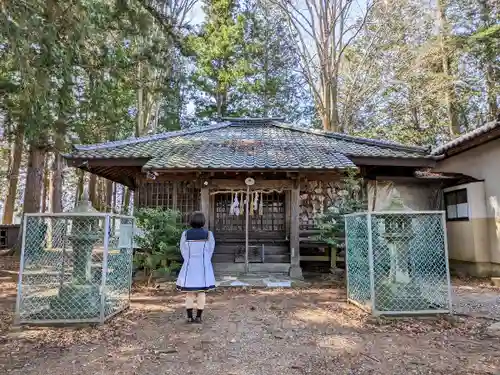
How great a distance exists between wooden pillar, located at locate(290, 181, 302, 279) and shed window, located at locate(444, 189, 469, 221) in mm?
4057

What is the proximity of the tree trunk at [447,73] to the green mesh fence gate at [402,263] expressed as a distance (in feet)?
36.3

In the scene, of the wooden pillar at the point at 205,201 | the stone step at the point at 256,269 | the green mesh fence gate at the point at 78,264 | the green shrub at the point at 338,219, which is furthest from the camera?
the wooden pillar at the point at 205,201

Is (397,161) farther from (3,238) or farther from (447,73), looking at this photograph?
(3,238)

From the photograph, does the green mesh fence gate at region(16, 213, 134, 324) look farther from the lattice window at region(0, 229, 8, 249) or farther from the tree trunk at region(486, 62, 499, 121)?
the tree trunk at region(486, 62, 499, 121)

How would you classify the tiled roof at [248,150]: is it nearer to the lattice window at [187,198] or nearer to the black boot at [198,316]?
the lattice window at [187,198]

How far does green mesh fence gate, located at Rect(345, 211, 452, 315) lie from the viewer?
4.87 meters

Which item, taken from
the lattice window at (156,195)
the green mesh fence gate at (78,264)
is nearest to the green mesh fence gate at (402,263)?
the green mesh fence gate at (78,264)

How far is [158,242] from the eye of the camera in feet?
26.1

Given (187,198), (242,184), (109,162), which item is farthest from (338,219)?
(109,162)

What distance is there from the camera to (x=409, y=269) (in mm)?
5133

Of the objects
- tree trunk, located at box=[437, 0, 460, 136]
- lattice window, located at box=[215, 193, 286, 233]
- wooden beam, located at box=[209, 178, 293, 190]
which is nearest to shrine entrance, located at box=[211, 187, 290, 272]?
lattice window, located at box=[215, 193, 286, 233]

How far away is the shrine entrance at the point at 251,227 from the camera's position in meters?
8.90

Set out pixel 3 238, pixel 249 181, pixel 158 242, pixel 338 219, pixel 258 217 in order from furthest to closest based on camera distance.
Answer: pixel 3 238 < pixel 258 217 < pixel 249 181 < pixel 158 242 < pixel 338 219

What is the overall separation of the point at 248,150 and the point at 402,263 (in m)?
5.10
